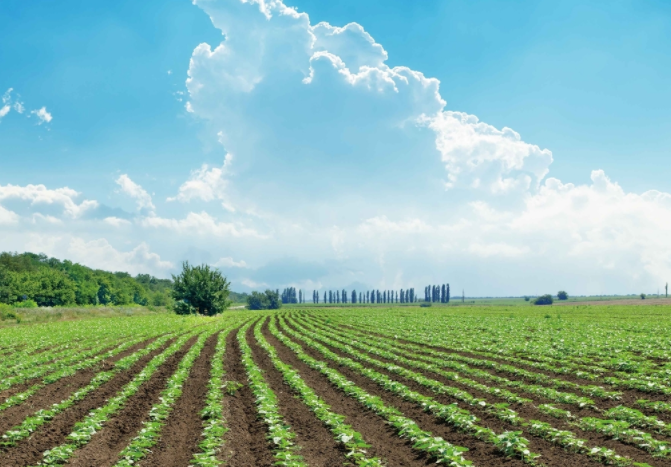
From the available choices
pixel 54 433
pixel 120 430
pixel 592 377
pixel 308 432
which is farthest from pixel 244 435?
pixel 592 377

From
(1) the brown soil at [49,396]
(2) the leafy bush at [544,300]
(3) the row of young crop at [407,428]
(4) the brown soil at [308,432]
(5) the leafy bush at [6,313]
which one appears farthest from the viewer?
(2) the leafy bush at [544,300]

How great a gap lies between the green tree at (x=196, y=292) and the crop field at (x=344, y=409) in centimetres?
4618

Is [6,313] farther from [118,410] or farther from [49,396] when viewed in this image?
[118,410]

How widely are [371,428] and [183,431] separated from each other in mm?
4996

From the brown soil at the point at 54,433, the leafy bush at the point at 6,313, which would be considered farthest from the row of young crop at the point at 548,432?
the leafy bush at the point at 6,313

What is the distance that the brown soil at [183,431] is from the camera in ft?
29.9

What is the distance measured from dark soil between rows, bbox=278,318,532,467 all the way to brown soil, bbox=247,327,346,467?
2.65 m

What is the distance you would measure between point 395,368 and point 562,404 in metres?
7.31

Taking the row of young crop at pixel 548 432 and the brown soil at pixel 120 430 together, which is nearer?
the row of young crop at pixel 548 432

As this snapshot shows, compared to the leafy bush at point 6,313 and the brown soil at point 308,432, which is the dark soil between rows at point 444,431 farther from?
the leafy bush at point 6,313

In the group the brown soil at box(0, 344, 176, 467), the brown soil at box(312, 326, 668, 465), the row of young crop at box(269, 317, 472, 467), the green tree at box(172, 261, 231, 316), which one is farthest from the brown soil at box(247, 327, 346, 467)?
the green tree at box(172, 261, 231, 316)

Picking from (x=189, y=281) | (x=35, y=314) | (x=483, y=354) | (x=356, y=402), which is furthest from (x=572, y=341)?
(x=35, y=314)

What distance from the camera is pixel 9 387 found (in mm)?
16750

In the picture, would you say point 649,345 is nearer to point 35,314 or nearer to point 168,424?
point 168,424
